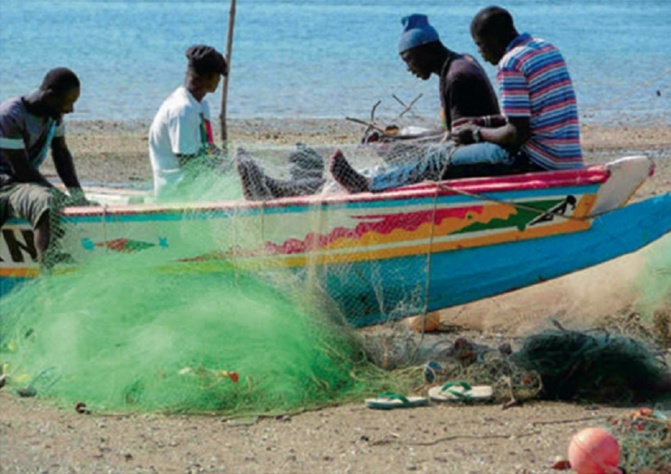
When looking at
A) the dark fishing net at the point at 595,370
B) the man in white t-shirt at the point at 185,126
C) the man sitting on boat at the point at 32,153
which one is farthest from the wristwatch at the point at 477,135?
the man sitting on boat at the point at 32,153

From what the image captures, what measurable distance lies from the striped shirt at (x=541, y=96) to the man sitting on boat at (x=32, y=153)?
2623 millimetres

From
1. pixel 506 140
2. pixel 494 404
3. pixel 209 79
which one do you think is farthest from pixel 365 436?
pixel 209 79

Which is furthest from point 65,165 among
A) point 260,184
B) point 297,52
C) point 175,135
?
point 297,52

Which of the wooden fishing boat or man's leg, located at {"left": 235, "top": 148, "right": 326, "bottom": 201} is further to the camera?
man's leg, located at {"left": 235, "top": 148, "right": 326, "bottom": 201}

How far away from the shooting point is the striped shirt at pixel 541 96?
24.7 feet

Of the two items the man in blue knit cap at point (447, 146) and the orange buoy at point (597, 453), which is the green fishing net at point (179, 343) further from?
the orange buoy at point (597, 453)

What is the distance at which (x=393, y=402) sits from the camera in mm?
7020

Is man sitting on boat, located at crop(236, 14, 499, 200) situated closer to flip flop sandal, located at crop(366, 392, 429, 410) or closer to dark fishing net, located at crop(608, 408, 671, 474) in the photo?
flip flop sandal, located at crop(366, 392, 429, 410)

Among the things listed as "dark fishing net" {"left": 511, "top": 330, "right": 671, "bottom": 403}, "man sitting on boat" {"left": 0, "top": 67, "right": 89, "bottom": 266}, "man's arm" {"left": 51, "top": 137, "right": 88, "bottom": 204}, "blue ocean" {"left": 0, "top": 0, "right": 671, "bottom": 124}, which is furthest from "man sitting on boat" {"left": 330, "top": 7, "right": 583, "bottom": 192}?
"blue ocean" {"left": 0, "top": 0, "right": 671, "bottom": 124}

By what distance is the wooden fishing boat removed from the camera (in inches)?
305

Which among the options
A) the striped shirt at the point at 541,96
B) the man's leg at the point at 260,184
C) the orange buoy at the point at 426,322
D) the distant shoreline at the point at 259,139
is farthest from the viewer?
the distant shoreline at the point at 259,139

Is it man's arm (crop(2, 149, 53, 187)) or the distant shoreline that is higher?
man's arm (crop(2, 149, 53, 187))

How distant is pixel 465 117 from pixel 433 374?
63.0 inches

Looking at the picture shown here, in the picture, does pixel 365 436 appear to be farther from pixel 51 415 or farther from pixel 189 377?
pixel 51 415
